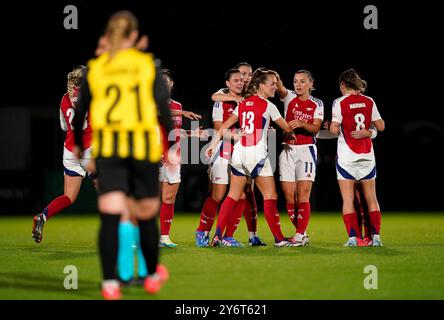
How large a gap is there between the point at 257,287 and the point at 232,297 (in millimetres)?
506

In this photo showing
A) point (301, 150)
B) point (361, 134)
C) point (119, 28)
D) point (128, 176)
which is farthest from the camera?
point (301, 150)

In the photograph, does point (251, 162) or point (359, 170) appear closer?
point (251, 162)

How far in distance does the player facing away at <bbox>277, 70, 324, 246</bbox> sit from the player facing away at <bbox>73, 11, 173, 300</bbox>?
4186 mm

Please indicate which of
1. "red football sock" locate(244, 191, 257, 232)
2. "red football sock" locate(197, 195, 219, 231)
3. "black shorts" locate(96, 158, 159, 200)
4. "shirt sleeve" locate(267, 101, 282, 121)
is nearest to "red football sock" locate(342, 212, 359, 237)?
"red football sock" locate(244, 191, 257, 232)

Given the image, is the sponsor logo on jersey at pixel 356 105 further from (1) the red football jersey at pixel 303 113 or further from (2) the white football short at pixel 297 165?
(2) the white football short at pixel 297 165

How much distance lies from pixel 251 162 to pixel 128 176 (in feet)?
11.8

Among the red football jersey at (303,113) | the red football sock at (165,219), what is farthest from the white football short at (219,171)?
the red football jersey at (303,113)

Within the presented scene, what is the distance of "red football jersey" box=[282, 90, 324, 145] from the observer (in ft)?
31.6

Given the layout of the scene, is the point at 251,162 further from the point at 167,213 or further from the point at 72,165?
the point at 72,165

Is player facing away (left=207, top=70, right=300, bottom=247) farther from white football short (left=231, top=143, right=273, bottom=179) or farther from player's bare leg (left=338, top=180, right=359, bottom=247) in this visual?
player's bare leg (left=338, top=180, right=359, bottom=247)

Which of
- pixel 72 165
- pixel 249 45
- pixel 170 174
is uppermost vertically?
pixel 249 45

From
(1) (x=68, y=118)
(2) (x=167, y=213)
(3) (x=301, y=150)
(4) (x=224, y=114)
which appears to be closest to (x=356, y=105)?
(3) (x=301, y=150)

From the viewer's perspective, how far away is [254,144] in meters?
9.08

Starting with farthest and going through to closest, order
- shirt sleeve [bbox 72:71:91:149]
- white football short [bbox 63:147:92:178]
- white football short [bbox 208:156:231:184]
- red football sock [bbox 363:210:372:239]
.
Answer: white football short [bbox 63:147:92:178]
red football sock [bbox 363:210:372:239]
white football short [bbox 208:156:231:184]
shirt sleeve [bbox 72:71:91:149]
